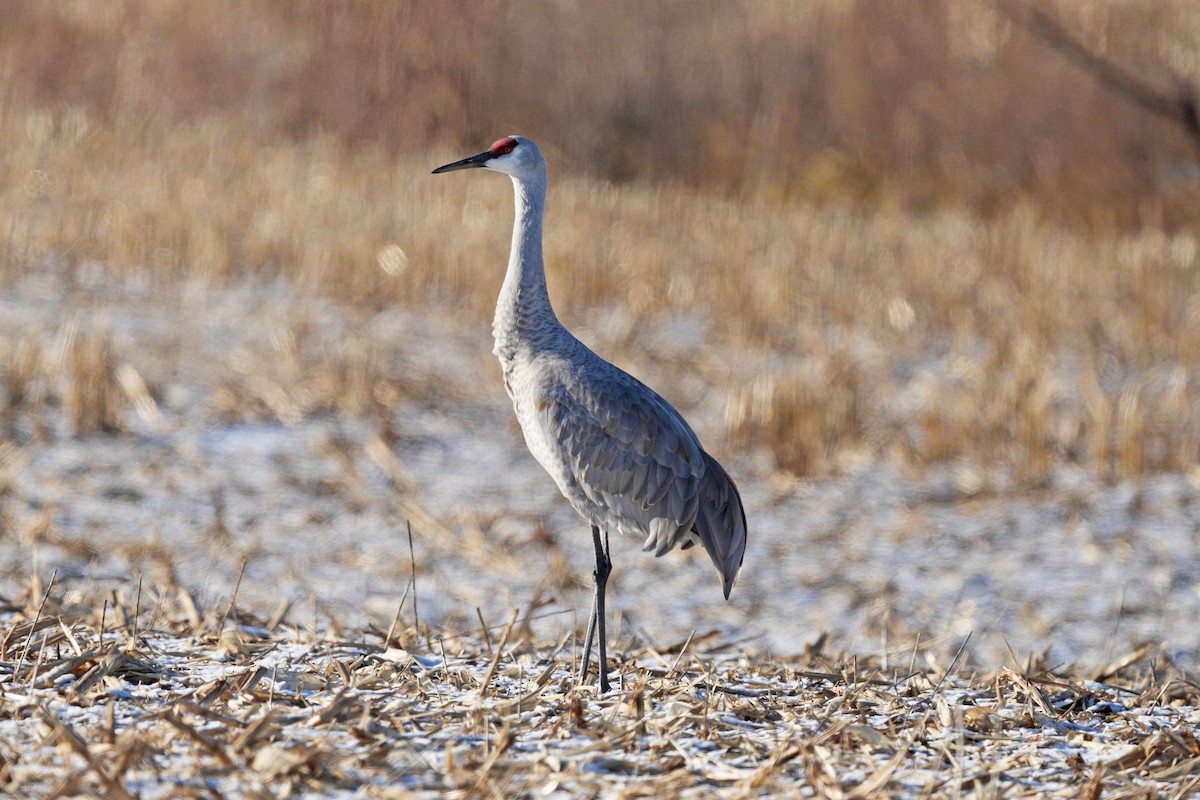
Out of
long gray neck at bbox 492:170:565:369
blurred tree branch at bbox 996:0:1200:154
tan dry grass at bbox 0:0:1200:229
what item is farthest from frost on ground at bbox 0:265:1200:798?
tan dry grass at bbox 0:0:1200:229

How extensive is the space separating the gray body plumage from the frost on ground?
15.1 inches

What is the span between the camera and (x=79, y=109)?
45.7ft

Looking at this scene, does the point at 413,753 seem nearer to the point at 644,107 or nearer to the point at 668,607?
the point at 668,607

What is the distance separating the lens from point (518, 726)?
123 inches

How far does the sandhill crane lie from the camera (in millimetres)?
3678

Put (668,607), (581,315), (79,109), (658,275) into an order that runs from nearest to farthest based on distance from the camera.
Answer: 1. (668,607)
2. (581,315)
3. (658,275)
4. (79,109)

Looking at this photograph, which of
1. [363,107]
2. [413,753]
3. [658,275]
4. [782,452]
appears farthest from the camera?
[363,107]

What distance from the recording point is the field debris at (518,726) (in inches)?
108

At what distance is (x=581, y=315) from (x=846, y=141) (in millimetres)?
7909

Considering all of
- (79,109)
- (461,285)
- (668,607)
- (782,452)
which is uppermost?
(79,109)

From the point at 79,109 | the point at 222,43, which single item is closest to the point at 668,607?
the point at 79,109

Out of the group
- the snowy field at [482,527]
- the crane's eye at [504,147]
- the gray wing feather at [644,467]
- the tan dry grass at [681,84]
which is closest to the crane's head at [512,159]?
the crane's eye at [504,147]

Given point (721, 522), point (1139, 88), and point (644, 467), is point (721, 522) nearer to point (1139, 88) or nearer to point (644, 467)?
point (644, 467)

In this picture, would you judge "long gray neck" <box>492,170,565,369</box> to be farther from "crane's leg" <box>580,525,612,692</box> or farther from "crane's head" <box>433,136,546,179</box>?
"crane's leg" <box>580,525,612,692</box>
